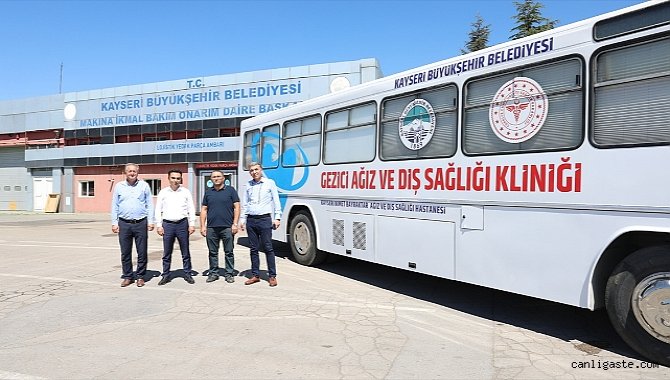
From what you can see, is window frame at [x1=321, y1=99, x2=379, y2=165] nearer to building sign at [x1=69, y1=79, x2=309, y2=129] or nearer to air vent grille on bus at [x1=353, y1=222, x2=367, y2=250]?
air vent grille on bus at [x1=353, y1=222, x2=367, y2=250]

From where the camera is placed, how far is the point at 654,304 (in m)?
3.92

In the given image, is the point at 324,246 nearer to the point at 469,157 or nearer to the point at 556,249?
the point at 469,157

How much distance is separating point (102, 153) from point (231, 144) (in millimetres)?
9337

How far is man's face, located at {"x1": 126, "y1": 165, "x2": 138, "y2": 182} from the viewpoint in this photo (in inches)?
273

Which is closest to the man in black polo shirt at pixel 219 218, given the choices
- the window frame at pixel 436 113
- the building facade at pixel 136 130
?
the window frame at pixel 436 113

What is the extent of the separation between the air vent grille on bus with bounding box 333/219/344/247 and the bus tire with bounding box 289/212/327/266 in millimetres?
739

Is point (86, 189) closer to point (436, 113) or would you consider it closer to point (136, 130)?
point (136, 130)

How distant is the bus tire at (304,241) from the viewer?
848 cm

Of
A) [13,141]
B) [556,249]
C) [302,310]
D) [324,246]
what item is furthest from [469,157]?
[13,141]

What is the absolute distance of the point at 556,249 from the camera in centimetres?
455

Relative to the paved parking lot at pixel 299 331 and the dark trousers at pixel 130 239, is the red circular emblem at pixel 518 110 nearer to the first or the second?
the paved parking lot at pixel 299 331

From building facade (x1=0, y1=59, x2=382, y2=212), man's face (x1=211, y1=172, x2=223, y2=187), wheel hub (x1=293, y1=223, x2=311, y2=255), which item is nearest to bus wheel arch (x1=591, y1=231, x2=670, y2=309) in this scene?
wheel hub (x1=293, y1=223, x2=311, y2=255)

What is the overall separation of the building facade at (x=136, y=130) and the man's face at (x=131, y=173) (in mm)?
16554

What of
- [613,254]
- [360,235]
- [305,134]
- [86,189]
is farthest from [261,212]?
[86,189]
